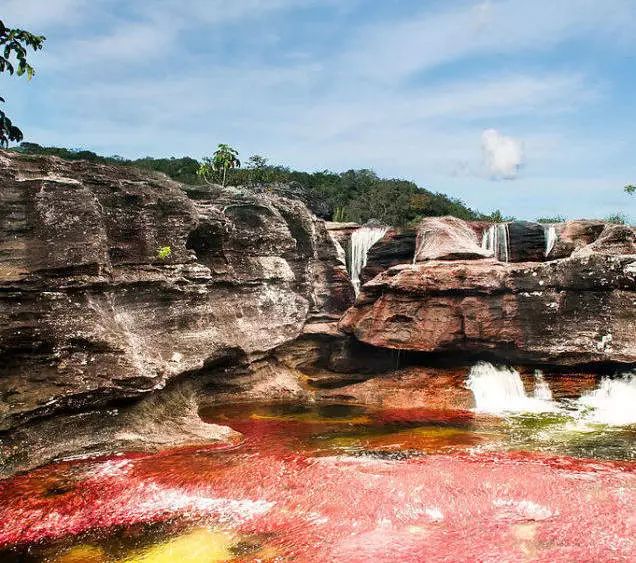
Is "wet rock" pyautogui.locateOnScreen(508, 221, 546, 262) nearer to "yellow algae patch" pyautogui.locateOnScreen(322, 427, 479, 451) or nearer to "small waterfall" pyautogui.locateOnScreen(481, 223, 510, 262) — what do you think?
"small waterfall" pyautogui.locateOnScreen(481, 223, 510, 262)

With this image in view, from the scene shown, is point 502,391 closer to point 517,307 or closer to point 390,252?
point 517,307

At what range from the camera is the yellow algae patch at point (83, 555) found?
948cm

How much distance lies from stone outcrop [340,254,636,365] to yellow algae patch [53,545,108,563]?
49.6 ft

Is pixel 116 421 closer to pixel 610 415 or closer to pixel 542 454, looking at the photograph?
pixel 542 454

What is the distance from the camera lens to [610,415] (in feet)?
61.4

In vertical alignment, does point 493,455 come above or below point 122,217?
below

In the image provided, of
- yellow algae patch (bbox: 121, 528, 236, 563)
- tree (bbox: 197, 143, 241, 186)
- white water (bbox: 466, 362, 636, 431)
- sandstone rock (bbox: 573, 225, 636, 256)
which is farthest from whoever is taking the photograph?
tree (bbox: 197, 143, 241, 186)

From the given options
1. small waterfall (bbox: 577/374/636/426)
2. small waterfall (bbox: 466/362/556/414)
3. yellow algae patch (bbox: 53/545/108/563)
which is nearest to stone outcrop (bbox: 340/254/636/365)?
small waterfall (bbox: 466/362/556/414)

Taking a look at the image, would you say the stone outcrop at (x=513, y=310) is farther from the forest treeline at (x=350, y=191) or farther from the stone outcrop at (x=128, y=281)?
the forest treeline at (x=350, y=191)

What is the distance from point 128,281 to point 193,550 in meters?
9.92

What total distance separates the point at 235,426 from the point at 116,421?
161 inches

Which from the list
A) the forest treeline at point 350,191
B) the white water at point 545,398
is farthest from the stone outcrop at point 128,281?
the forest treeline at point 350,191

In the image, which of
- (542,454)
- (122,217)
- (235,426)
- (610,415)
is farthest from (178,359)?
(610,415)

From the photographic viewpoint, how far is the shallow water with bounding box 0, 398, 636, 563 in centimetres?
960
